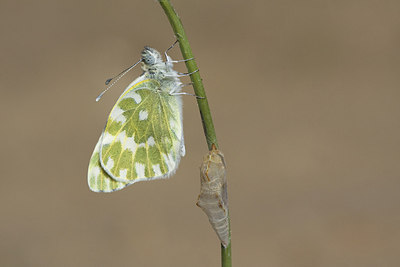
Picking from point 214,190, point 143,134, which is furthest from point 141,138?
point 214,190

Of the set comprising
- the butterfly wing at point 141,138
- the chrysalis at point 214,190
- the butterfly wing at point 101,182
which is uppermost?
the butterfly wing at point 141,138

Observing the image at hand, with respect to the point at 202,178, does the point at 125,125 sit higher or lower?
higher

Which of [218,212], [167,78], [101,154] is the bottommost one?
[218,212]

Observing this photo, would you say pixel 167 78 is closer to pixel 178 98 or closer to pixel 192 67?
pixel 178 98

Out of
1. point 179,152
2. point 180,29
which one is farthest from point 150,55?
point 180,29

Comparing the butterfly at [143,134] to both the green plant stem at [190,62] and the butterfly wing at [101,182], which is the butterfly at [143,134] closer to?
the butterfly wing at [101,182]

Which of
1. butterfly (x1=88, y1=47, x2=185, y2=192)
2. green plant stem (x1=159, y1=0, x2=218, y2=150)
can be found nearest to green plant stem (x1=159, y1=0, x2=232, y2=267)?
green plant stem (x1=159, y1=0, x2=218, y2=150)

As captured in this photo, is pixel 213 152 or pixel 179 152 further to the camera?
pixel 179 152

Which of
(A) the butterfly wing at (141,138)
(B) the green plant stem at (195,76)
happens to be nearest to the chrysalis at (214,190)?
(B) the green plant stem at (195,76)
